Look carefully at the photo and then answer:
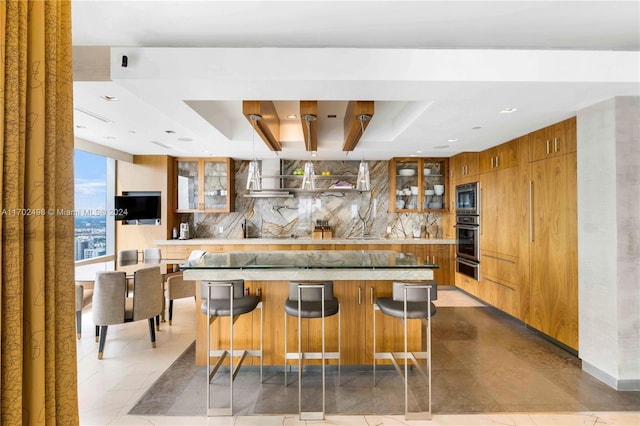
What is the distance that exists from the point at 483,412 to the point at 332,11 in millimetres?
2970

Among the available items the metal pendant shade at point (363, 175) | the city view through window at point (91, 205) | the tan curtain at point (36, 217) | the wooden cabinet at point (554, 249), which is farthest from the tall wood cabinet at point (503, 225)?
the city view through window at point (91, 205)

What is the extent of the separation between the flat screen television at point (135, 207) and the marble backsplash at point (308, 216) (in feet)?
2.31

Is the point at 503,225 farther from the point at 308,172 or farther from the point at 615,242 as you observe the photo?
the point at 308,172

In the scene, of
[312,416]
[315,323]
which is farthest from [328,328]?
[312,416]

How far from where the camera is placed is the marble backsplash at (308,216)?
5.85m

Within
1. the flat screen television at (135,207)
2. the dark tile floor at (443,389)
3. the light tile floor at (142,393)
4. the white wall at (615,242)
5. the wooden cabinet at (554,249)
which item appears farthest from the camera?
the flat screen television at (135,207)

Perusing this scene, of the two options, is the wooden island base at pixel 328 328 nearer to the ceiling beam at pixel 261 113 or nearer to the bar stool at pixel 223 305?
the bar stool at pixel 223 305

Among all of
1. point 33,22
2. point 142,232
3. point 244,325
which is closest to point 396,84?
point 33,22

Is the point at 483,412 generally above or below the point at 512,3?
below

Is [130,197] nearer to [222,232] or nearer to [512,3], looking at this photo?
[222,232]

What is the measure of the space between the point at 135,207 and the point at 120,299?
102 inches

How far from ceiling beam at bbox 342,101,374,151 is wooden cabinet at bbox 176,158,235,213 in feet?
9.41

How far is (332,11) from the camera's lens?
73.6 inches

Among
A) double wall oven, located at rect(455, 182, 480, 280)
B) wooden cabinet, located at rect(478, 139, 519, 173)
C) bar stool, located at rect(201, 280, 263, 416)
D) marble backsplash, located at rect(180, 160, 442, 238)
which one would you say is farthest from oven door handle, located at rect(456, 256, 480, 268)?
bar stool, located at rect(201, 280, 263, 416)
